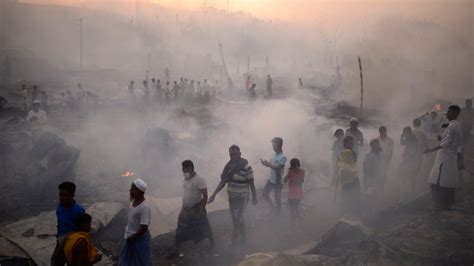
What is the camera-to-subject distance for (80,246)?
3377 millimetres

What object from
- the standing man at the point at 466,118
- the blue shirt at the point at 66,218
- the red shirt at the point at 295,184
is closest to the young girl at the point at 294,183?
the red shirt at the point at 295,184

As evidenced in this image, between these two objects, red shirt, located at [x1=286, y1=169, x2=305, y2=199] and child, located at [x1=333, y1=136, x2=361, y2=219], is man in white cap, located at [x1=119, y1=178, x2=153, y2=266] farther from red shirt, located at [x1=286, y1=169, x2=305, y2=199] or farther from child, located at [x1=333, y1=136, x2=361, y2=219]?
child, located at [x1=333, y1=136, x2=361, y2=219]

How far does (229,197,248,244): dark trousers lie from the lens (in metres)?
5.54

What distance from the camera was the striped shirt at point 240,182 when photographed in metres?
5.46

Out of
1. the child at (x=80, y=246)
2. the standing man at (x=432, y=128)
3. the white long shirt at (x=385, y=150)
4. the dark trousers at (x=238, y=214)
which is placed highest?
the standing man at (x=432, y=128)

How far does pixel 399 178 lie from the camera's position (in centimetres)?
866

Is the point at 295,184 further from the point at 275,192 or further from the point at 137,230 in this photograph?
the point at 137,230

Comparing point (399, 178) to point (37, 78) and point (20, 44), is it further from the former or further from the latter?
point (20, 44)

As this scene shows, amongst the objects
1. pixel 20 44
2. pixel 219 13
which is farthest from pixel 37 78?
pixel 219 13

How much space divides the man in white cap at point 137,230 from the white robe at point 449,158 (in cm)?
440

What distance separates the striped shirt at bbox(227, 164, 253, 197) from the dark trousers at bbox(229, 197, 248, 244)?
91mm

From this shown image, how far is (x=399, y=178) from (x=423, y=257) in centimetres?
442

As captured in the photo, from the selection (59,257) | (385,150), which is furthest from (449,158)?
(59,257)

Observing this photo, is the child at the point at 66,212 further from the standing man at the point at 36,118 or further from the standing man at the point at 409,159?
the standing man at the point at 409,159
